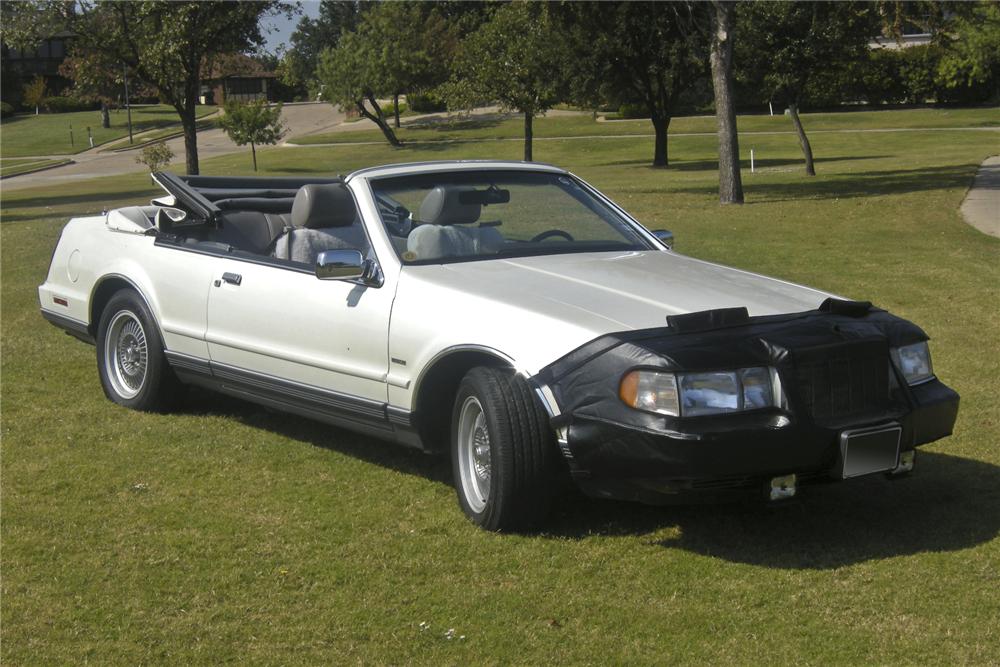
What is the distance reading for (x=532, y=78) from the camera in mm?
40375

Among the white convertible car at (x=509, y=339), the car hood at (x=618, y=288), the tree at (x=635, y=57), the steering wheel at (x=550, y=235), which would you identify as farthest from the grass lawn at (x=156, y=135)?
the car hood at (x=618, y=288)

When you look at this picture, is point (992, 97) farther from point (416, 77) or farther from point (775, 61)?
point (775, 61)

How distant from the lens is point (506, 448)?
492cm

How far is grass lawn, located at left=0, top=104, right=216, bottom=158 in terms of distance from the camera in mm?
67812

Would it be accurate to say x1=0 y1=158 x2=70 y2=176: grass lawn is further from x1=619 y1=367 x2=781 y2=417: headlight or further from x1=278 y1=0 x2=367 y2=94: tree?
x1=278 y1=0 x2=367 y2=94: tree

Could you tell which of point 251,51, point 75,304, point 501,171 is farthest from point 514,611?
point 251,51

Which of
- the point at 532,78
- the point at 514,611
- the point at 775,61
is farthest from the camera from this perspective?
the point at 532,78

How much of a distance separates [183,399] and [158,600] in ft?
10.2

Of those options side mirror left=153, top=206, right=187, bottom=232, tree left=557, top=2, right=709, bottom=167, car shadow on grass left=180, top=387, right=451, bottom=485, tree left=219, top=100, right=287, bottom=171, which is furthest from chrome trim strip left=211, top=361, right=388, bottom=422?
tree left=219, top=100, right=287, bottom=171

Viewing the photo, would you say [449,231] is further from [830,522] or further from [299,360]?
[830,522]

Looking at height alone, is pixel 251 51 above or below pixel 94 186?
above

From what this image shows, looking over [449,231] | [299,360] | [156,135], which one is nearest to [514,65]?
[449,231]

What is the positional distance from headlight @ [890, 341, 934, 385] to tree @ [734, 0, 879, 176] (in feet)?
86.7

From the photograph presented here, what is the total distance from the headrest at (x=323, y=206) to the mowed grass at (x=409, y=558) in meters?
1.26
